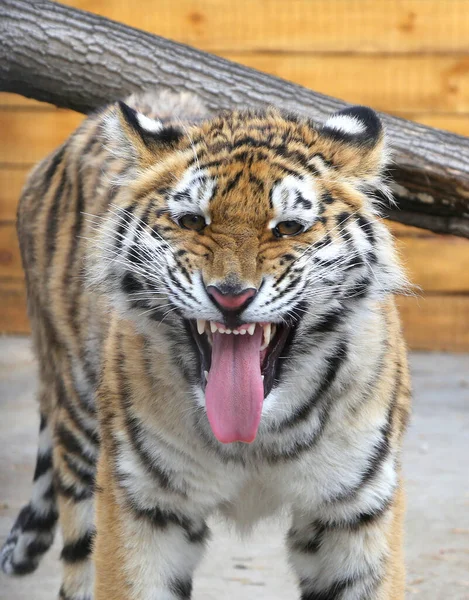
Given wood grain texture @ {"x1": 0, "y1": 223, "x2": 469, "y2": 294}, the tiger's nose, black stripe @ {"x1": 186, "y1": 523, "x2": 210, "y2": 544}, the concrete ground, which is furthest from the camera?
wood grain texture @ {"x1": 0, "y1": 223, "x2": 469, "y2": 294}

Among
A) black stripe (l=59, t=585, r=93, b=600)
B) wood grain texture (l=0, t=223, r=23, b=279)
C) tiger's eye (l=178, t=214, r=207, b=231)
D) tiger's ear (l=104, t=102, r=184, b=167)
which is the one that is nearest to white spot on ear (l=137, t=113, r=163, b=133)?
tiger's ear (l=104, t=102, r=184, b=167)

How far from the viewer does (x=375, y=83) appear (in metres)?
6.40

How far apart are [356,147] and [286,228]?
32 centimetres

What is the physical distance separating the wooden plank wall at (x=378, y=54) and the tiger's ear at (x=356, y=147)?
12.9 feet

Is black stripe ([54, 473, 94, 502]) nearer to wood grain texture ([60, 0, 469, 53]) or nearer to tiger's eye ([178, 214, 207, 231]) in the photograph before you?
tiger's eye ([178, 214, 207, 231])

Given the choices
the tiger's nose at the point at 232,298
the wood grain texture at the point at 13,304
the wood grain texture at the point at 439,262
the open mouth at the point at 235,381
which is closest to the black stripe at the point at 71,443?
the open mouth at the point at 235,381

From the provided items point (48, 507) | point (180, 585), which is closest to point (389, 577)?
point (180, 585)

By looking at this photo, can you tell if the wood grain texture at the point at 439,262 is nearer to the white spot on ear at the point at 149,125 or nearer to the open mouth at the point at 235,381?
the white spot on ear at the point at 149,125

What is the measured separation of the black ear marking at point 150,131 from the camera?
8.03ft

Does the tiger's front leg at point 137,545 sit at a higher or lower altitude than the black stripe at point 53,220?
lower

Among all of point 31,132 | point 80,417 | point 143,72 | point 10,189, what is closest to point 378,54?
point 31,132

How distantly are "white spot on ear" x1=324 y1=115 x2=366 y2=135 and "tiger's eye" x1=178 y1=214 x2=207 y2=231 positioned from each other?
41 cm

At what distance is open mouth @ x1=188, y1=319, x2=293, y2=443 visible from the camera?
2234 mm

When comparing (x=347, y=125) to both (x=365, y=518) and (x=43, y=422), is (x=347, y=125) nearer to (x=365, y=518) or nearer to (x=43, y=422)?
(x=365, y=518)
